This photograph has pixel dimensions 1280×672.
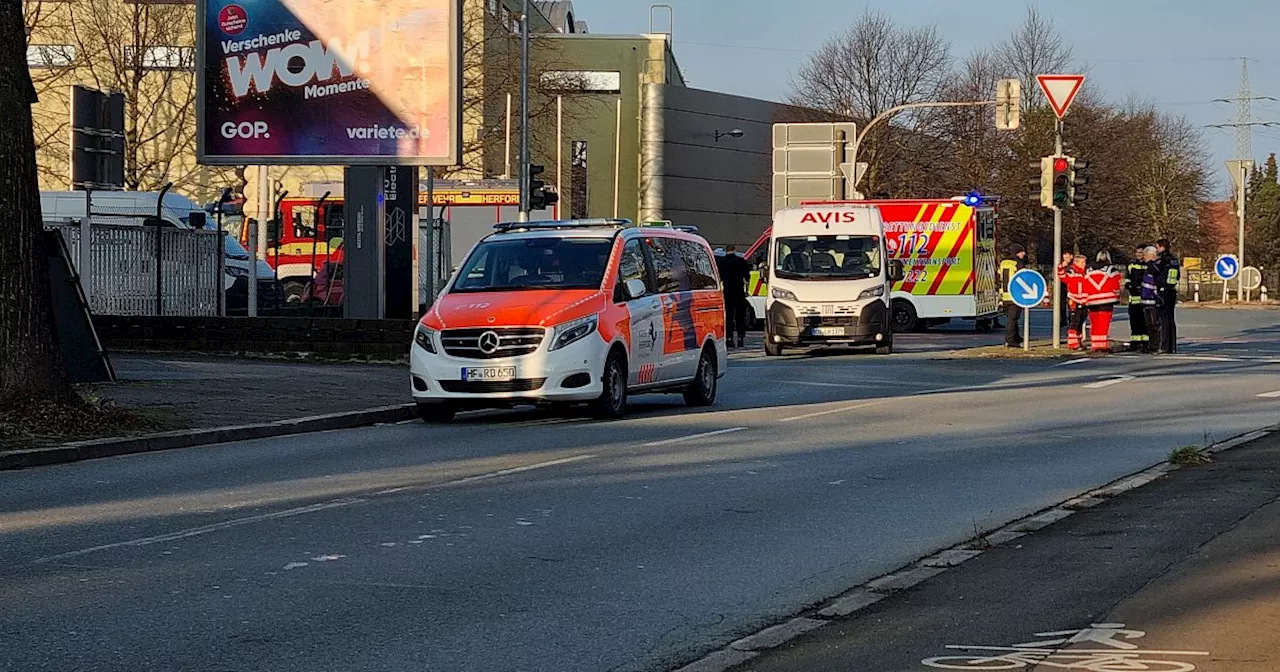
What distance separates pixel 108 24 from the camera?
59219mm

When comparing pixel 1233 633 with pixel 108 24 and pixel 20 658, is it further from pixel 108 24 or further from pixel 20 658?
pixel 108 24

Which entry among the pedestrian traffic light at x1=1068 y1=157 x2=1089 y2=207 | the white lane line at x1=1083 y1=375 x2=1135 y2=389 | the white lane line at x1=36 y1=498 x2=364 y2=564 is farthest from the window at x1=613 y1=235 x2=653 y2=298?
the pedestrian traffic light at x1=1068 y1=157 x2=1089 y2=207

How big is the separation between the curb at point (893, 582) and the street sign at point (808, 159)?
2669 cm

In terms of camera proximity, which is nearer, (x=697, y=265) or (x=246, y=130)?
(x=697, y=265)

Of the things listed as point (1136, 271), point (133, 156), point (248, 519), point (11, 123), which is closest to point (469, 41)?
point (133, 156)

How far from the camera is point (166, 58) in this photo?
60969 millimetres

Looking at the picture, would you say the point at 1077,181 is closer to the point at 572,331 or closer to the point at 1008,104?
the point at 1008,104

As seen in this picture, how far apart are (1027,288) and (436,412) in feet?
49.0

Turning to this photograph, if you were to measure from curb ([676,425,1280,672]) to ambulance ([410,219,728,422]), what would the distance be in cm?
621

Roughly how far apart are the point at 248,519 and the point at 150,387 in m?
9.55

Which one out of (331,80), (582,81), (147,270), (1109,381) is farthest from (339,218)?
(582,81)

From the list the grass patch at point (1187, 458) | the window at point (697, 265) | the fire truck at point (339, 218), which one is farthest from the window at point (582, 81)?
the grass patch at point (1187, 458)

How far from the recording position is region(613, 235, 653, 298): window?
17.9 metres

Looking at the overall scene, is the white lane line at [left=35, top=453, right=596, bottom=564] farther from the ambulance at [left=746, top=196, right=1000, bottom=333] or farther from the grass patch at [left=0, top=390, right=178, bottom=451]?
the ambulance at [left=746, top=196, right=1000, bottom=333]
